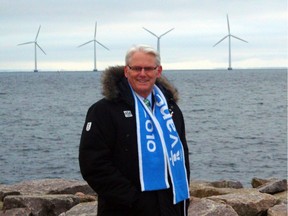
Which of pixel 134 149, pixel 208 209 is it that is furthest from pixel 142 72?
pixel 208 209

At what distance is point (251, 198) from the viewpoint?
8750 millimetres

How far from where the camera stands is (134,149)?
4160 millimetres

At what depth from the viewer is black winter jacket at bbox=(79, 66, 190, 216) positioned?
415 centimetres

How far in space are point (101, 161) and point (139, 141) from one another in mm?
268

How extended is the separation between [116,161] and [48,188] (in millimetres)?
6369

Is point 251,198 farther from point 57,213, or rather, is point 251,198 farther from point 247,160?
point 247,160

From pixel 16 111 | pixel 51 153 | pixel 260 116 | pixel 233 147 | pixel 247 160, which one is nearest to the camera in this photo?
pixel 247 160

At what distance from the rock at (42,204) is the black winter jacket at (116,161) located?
4263 millimetres

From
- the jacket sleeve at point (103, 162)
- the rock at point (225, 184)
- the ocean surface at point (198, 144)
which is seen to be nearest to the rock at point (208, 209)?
the jacket sleeve at point (103, 162)

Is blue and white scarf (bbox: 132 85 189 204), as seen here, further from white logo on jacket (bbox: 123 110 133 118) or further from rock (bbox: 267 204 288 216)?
rock (bbox: 267 204 288 216)

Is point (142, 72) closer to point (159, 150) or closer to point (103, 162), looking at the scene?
point (159, 150)

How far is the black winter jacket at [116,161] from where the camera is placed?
4.15 meters

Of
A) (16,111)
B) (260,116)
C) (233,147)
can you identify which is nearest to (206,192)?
(233,147)

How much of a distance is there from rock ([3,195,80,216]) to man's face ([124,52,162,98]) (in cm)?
442
